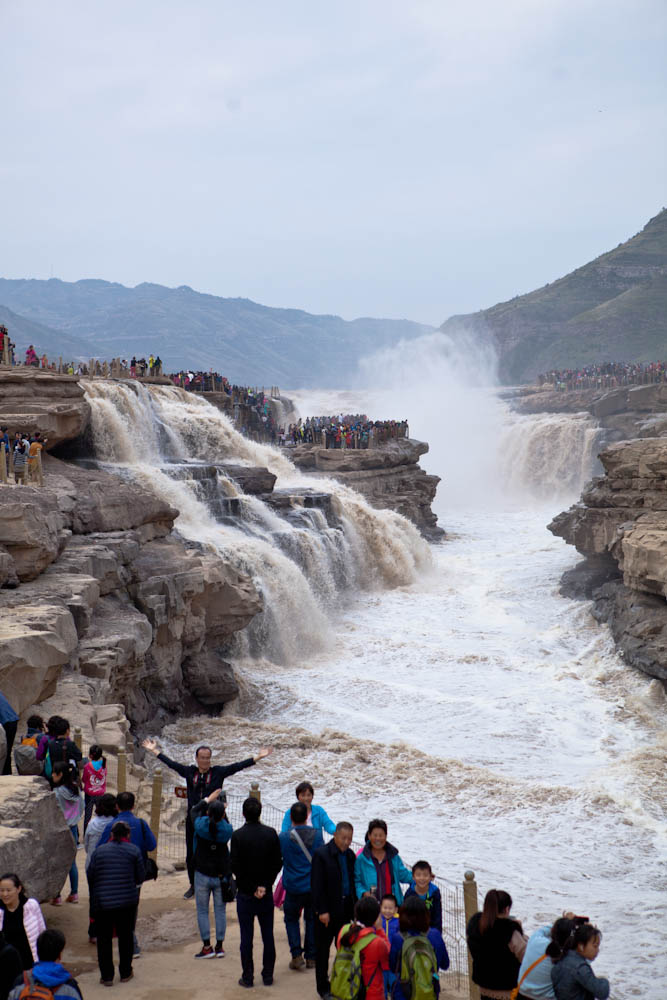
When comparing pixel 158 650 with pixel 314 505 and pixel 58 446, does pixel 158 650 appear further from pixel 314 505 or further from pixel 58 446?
pixel 314 505

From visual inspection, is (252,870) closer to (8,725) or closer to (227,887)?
(227,887)

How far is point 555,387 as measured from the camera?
154ft

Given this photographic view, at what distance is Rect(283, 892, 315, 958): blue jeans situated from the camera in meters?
5.22

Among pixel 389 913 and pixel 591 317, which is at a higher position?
pixel 591 317

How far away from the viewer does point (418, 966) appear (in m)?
4.20

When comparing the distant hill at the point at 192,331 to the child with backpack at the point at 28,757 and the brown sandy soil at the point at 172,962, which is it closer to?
the child with backpack at the point at 28,757

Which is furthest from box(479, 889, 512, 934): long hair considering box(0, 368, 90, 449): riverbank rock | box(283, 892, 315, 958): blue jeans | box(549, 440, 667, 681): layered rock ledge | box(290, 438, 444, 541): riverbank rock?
box(290, 438, 444, 541): riverbank rock

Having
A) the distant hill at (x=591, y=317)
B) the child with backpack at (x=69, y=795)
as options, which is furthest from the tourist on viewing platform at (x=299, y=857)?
the distant hill at (x=591, y=317)

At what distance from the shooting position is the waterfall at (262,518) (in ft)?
56.3

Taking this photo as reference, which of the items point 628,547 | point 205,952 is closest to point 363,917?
point 205,952

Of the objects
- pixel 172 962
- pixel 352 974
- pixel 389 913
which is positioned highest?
pixel 389 913

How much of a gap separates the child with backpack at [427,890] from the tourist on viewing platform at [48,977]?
5.20ft

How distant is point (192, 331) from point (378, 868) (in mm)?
132555

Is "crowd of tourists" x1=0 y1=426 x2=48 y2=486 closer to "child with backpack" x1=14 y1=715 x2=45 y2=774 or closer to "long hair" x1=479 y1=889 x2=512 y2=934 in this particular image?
"child with backpack" x1=14 y1=715 x2=45 y2=774
